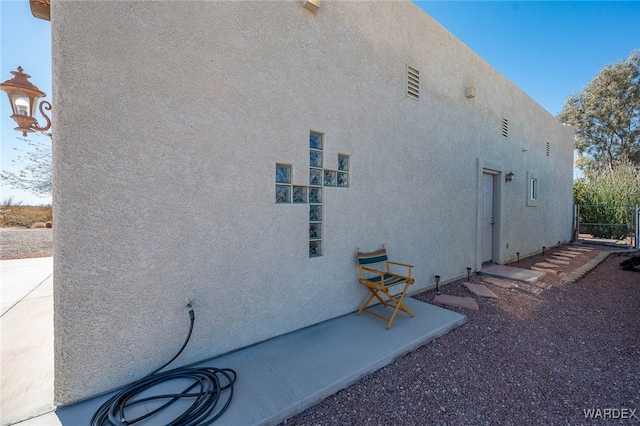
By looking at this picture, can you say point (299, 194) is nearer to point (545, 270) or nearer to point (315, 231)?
point (315, 231)

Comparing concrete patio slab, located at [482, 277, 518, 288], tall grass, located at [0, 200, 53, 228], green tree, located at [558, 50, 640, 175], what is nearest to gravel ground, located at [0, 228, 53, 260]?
tall grass, located at [0, 200, 53, 228]

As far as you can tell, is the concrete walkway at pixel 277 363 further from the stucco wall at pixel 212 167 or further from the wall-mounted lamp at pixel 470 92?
the wall-mounted lamp at pixel 470 92

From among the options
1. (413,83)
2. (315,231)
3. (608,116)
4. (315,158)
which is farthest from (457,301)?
(608,116)

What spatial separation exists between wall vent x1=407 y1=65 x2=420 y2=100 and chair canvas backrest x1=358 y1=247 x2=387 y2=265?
3.01 m

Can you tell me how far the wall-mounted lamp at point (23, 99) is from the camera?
3.49m

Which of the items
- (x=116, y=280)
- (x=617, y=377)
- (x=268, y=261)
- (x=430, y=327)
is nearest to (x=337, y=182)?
(x=268, y=261)

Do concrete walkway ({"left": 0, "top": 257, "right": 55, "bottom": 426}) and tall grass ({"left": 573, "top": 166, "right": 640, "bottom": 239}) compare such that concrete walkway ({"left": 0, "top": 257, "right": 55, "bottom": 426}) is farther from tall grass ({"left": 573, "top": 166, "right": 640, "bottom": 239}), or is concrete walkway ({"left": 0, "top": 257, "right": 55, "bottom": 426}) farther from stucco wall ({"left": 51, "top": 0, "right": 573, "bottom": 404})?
tall grass ({"left": 573, "top": 166, "right": 640, "bottom": 239})

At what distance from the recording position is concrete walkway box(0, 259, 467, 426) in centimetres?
202

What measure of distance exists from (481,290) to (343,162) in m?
3.95

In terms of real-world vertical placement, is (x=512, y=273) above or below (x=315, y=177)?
below

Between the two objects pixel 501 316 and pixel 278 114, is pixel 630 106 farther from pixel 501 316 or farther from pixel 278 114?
pixel 278 114

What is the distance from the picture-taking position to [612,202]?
40.4 ft

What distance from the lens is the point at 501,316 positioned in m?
4.02

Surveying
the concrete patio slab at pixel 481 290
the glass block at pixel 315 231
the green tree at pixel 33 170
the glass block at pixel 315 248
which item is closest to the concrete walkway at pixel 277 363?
the glass block at pixel 315 248
